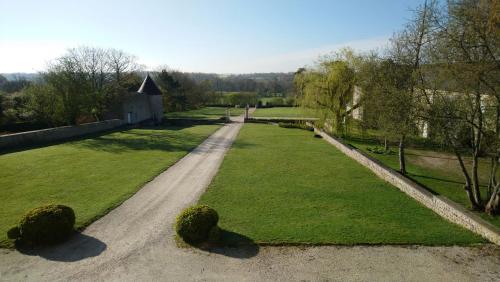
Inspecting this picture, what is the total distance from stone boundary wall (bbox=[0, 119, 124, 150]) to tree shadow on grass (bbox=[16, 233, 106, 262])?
19156 mm

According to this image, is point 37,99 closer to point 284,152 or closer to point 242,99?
point 284,152

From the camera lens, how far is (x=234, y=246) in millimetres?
10047

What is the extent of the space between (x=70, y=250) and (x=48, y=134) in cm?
2315

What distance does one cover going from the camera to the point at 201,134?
34.8 metres

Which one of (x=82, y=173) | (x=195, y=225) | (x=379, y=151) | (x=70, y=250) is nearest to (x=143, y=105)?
(x=82, y=173)

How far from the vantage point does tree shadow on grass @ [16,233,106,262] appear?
366 inches

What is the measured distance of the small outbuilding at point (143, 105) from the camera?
4288 centimetres

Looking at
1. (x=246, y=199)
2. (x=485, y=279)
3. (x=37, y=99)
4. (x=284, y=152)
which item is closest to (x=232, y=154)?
(x=284, y=152)

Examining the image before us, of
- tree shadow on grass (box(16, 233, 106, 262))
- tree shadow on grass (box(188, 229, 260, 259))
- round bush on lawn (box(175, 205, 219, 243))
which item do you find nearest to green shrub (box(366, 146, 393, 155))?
tree shadow on grass (box(188, 229, 260, 259))

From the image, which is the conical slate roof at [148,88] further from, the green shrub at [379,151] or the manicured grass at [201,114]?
the green shrub at [379,151]

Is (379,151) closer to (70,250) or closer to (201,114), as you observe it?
(70,250)

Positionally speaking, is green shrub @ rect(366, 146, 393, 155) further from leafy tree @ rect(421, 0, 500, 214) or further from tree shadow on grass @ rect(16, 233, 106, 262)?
tree shadow on grass @ rect(16, 233, 106, 262)

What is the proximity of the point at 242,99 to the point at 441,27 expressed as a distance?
73.8m

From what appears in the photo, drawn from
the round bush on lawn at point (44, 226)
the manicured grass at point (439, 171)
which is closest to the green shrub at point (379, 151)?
the manicured grass at point (439, 171)
